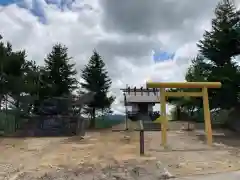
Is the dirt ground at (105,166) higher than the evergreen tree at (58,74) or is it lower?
lower

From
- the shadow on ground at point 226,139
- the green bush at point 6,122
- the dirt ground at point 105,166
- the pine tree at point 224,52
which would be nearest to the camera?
the dirt ground at point 105,166

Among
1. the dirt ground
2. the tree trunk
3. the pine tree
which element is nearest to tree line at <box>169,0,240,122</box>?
the pine tree

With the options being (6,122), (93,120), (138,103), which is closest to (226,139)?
(93,120)

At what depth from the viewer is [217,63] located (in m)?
19.3

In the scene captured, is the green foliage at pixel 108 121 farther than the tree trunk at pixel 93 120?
Yes

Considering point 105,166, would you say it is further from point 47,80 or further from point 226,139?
point 47,80

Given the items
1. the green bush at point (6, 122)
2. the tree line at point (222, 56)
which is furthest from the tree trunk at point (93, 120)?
the tree line at point (222, 56)

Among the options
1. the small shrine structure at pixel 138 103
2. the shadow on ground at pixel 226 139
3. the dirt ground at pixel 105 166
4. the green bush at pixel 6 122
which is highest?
the small shrine structure at pixel 138 103

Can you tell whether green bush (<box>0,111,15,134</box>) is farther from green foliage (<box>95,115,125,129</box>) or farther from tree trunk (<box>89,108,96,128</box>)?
green foliage (<box>95,115,125,129</box>)

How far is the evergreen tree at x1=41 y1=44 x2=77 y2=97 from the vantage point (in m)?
26.1

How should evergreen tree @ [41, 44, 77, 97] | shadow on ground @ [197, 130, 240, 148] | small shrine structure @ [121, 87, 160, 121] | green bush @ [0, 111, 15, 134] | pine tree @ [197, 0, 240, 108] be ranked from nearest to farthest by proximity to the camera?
shadow on ground @ [197, 130, 240, 148] < pine tree @ [197, 0, 240, 108] < green bush @ [0, 111, 15, 134] < evergreen tree @ [41, 44, 77, 97] < small shrine structure @ [121, 87, 160, 121]

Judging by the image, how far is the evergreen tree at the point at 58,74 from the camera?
85.6 feet

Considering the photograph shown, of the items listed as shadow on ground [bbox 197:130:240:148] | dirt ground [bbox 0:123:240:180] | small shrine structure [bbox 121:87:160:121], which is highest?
small shrine structure [bbox 121:87:160:121]

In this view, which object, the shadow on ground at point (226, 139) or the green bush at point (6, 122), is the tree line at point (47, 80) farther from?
the shadow on ground at point (226, 139)
